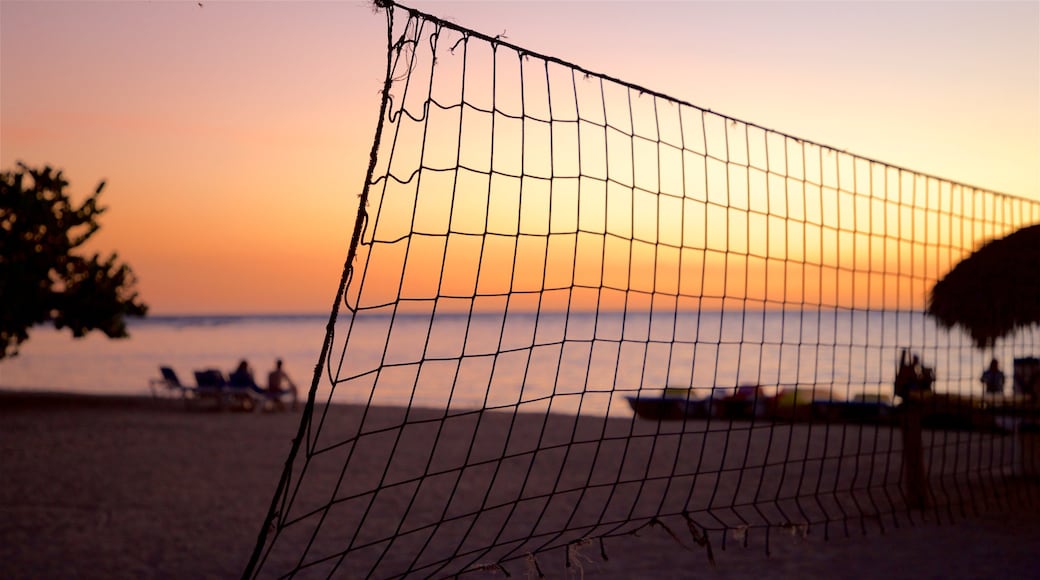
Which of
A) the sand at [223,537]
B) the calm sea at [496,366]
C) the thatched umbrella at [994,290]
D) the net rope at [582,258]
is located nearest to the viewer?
the net rope at [582,258]

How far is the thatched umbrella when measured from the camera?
6.00 m

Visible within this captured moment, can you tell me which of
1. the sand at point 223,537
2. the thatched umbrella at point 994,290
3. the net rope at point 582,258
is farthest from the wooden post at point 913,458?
the thatched umbrella at point 994,290

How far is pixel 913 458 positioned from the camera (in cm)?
628

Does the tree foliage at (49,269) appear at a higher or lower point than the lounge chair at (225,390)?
higher

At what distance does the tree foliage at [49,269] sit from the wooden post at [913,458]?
12733mm

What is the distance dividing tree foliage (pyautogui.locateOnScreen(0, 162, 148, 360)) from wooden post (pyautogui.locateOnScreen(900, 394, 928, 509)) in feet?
41.8

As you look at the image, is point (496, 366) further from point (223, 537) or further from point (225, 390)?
point (223, 537)

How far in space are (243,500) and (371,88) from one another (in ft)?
15.8

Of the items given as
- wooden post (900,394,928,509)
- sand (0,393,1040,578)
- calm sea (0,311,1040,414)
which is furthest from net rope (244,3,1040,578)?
calm sea (0,311,1040,414)

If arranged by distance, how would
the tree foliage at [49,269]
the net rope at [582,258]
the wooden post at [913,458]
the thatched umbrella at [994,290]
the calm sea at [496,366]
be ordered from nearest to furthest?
the net rope at [582,258] → the thatched umbrella at [994,290] → the wooden post at [913,458] → the tree foliage at [49,269] → the calm sea at [496,366]

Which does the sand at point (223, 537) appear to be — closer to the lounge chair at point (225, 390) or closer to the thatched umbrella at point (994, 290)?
the thatched umbrella at point (994, 290)

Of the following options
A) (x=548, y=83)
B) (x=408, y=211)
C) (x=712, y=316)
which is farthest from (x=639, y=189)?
(x=712, y=316)

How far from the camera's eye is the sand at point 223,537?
479 cm

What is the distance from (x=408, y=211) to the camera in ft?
10.1
